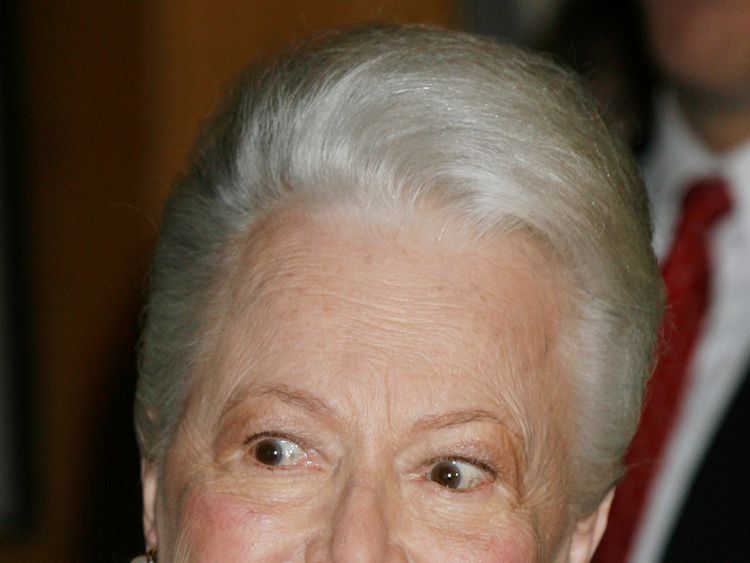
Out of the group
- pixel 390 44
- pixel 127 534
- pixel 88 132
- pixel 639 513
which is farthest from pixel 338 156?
pixel 88 132

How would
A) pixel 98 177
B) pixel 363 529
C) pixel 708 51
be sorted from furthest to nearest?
pixel 98 177, pixel 708 51, pixel 363 529

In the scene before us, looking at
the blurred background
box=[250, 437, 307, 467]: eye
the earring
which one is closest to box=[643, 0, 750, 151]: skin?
the blurred background

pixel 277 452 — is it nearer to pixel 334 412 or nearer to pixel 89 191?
pixel 334 412

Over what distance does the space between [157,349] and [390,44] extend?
0.56 meters

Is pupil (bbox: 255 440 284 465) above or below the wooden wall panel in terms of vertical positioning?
above

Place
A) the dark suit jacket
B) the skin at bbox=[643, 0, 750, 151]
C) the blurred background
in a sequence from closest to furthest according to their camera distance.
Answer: the dark suit jacket, the skin at bbox=[643, 0, 750, 151], the blurred background

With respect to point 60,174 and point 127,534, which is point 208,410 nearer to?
point 127,534

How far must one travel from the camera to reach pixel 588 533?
2.06 metres

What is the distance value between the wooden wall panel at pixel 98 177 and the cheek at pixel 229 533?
1.66 m

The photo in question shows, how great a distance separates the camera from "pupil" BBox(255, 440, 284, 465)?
6.05ft

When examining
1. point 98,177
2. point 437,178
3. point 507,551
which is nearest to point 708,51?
point 437,178

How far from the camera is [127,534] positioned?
3.25 m

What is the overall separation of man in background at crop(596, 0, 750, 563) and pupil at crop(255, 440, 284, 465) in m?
0.90

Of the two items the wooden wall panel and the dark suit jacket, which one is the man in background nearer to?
the dark suit jacket
